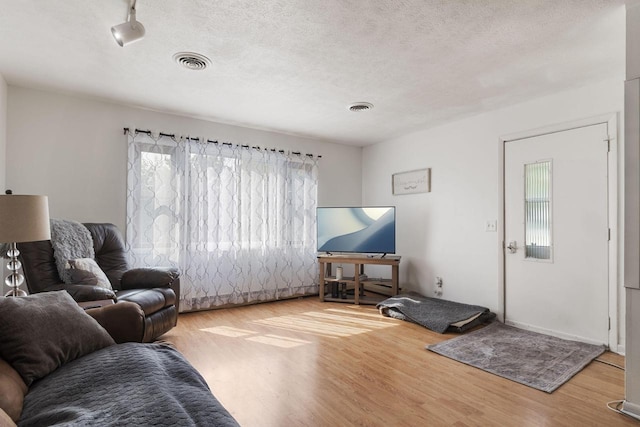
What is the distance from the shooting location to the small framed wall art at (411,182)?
4.50 meters

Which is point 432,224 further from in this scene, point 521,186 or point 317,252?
point 317,252

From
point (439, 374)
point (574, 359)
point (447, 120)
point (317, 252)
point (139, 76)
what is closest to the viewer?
point (439, 374)

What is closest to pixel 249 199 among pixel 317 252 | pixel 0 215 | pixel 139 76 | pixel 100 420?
pixel 317 252

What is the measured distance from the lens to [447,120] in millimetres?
4121

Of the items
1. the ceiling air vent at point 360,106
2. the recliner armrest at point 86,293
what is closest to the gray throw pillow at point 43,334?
the recliner armrest at point 86,293

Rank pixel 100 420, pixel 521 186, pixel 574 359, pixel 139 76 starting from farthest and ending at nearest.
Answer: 1. pixel 521 186
2. pixel 139 76
3. pixel 574 359
4. pixel 100 420

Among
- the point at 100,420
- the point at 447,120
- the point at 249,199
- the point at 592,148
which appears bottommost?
the point at 100,420

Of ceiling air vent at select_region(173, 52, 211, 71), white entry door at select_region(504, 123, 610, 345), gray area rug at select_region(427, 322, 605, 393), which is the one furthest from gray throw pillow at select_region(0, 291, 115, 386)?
white entry door at select_region(504, 123, 610, 345)

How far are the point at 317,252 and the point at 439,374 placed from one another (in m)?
2.77

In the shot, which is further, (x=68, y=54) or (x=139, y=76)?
(x=139, y=76)

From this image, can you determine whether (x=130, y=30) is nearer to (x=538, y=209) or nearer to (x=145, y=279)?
(x=145, y=279)

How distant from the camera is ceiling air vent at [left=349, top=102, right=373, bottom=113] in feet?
11.7

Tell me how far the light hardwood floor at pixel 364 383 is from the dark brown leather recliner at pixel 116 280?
346mm

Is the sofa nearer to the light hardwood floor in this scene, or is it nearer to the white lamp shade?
the white lamp shade
